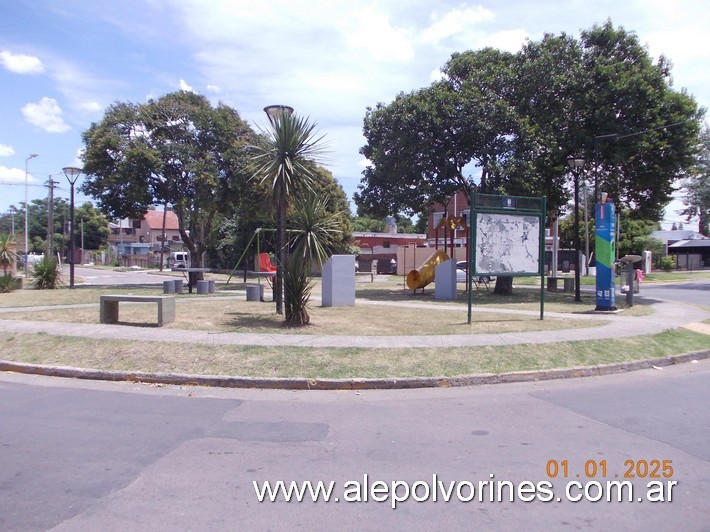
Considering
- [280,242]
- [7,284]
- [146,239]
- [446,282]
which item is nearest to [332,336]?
[280,242]

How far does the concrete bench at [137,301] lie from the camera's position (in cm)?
1265

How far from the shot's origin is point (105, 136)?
27.2 meters

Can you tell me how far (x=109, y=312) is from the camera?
13391mm

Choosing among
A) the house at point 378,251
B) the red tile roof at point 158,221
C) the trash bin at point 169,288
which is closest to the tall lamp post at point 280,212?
the trash bin at point 169,288

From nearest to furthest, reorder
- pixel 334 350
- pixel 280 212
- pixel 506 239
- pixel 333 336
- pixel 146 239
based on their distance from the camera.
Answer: pixel 334 350, pixel 333 336, pixel 280 212, pixel 506 239, pixel 146 239

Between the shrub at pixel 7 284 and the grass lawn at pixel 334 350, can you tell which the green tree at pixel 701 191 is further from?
the shrub at pixel 7 284

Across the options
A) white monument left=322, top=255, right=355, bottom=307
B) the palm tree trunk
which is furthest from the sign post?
white monument left=322, top=255, right=355, bottom=307

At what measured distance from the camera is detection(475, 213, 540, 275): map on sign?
1438 cm

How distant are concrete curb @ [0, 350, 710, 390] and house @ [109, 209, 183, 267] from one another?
74320 mm

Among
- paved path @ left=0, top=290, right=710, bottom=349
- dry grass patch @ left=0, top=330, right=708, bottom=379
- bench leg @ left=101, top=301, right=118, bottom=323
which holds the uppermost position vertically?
bench leg @ left=101, top=301, right=118, bottom=323

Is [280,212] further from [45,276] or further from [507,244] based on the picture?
[45,276]

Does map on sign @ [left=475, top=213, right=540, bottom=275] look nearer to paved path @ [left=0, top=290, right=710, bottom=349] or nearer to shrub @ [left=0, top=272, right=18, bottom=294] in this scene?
paved path @ [left=0, top=290, right=710, bottom=349]

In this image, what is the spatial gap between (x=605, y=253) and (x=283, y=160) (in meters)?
9.73

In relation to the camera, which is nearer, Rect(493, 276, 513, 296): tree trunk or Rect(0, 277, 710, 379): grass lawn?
Rect(0, 277, 710, 379): grass lawn
